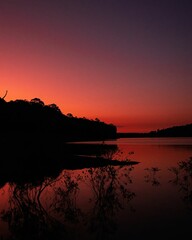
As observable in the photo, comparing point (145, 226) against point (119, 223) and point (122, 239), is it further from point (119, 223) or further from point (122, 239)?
point (122, 239)

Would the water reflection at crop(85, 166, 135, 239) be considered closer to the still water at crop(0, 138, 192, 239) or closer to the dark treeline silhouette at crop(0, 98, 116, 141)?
the still water at crop(0, 138, 192, 239)

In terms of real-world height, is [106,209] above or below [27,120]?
below

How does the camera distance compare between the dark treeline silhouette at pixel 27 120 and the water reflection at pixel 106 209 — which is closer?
the water reflection at pixel 106 209

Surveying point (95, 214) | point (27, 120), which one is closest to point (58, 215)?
point (95, 214)

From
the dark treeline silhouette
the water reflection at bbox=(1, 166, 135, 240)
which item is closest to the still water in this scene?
the water reflection at bbox=(1, 166, 135, 240)

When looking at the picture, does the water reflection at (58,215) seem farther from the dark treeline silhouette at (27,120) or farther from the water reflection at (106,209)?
the dark treeline silhouette at (27,120)

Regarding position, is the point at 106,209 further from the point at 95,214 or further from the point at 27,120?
the point at 27,120

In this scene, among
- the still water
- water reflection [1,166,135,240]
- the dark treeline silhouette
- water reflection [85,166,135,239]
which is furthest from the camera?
the dark treeline silhouette

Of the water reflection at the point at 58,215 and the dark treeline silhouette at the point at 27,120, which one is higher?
the dark treeline silhouette at the point at 27,120

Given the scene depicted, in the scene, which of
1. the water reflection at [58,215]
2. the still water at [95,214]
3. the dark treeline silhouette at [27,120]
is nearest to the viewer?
the water reflection at [58,215]

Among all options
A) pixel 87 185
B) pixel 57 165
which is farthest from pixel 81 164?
pixel 87 185

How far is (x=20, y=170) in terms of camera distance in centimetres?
5309

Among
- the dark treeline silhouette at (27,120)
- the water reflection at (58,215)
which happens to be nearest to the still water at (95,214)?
the water reflection at (58,215)

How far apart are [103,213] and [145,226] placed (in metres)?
4.20
